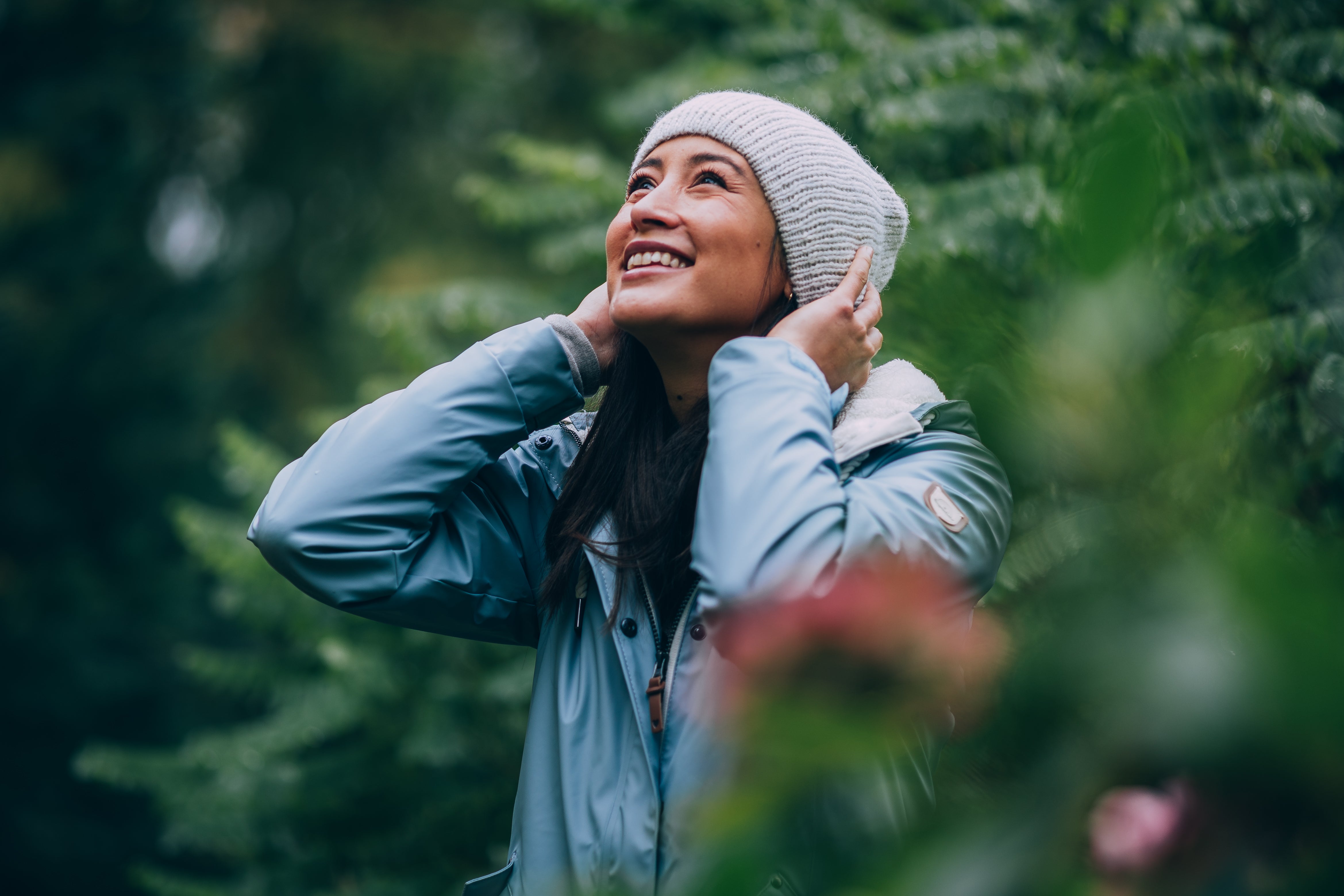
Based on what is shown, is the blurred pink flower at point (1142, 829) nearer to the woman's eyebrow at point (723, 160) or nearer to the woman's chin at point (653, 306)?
the woman's chin at point (653, 306)

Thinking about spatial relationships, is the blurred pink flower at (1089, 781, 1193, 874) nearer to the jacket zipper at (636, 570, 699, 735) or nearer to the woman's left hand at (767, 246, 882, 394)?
the jacket zipper at (636, 570, 699, 735)

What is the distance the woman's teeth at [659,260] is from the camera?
6.33 ft

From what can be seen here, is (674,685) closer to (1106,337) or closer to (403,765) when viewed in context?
(1106,337)

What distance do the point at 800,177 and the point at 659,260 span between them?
32 cm

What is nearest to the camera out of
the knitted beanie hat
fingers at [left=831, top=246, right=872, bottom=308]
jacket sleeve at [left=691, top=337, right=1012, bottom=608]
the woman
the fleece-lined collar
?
jacket sleeve at [left=691, top=337, right=1012, bottom=608]

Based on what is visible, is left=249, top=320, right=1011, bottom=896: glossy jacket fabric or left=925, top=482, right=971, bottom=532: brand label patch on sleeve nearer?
left=249, top=320, right=1011, bottom=896: glossy jacket fabric

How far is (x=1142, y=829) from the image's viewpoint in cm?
47

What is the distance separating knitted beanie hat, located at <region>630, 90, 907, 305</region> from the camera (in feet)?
6.54

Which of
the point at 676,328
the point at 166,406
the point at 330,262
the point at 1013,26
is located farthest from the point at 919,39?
the point at 330,262

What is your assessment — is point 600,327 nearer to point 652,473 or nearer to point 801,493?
point 652,473

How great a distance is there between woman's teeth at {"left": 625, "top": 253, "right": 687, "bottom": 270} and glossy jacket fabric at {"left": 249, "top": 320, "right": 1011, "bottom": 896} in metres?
0.25

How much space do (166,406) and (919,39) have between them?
25.5 feet

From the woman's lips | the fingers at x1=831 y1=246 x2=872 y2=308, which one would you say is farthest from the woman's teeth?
the fingers at x1=831 y1=246 x2=872 y2=308

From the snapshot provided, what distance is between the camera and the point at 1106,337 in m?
0.59
